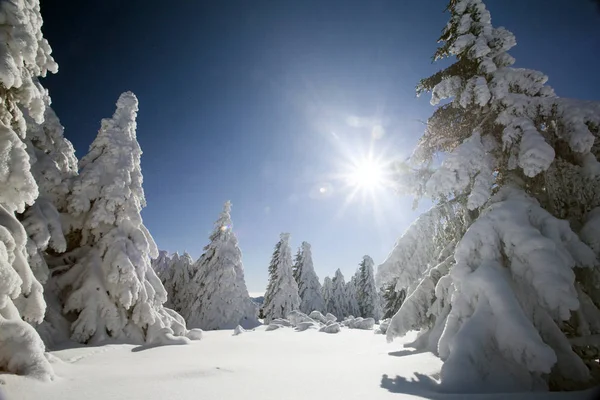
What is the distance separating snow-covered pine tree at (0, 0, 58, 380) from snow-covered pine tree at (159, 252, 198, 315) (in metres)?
26.9

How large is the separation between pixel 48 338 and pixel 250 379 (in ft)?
29.3

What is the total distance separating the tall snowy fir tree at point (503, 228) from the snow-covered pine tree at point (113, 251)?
33.0 feet

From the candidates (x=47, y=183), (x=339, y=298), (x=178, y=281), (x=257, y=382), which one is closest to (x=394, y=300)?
(x=339, y=298)

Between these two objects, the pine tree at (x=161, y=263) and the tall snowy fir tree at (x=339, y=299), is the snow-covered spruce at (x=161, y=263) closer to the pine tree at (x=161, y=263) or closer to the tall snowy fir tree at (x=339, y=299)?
the pine tree at (x=161, y=263)

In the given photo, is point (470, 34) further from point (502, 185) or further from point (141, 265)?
point (141, 265)

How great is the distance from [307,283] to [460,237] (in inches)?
1451

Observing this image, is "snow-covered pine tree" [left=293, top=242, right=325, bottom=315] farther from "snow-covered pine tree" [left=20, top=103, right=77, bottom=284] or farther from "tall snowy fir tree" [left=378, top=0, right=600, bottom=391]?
"tall snowy fir tree" [left=378, top=0, right=600, bottom=391]

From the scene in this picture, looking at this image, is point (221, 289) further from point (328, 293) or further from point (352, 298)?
point (352, 298)

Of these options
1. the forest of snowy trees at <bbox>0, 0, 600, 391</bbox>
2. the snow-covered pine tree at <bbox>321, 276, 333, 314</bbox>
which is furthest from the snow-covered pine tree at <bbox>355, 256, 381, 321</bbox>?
the forest of snowy trees at <bbox>0, 0, 600, 391</bbox>

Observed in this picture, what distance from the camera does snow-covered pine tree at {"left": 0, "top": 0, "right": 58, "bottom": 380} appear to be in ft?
14.2

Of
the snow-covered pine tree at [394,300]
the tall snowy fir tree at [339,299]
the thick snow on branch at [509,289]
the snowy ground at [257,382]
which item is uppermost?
the tall snowy fir tree at [339,299]

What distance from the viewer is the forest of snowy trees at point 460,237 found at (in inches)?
172

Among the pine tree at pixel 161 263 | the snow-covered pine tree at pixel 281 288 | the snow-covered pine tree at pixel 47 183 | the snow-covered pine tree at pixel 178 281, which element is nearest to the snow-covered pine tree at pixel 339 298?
the snow-covered pine tree at pixel 281 288

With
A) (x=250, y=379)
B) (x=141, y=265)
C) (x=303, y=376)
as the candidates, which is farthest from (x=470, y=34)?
(x=141, y=265)
